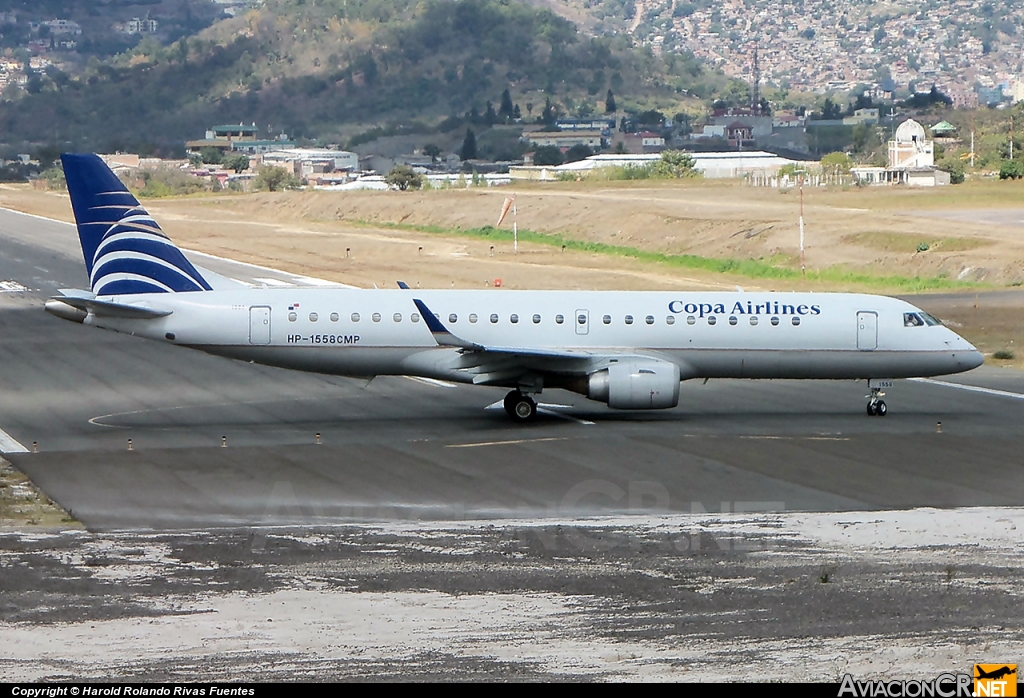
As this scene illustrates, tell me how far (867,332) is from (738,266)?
42.1 m

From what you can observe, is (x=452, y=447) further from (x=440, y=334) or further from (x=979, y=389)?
(x=979, y=389)

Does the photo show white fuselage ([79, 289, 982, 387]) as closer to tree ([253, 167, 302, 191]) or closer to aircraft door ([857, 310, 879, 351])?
aircraft door ([857, 310, 879, 351])

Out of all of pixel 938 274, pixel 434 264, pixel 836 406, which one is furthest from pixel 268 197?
pixel 836 406

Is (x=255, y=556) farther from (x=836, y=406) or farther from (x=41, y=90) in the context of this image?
(x=41, y=90)

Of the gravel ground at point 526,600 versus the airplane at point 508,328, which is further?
the airplane at point 508,328

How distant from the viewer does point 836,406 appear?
36656mm

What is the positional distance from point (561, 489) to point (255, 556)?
299 inches

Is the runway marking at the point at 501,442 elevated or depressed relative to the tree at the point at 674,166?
depressed

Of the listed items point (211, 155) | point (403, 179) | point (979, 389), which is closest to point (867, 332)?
point (979, 389)

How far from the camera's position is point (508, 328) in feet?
112

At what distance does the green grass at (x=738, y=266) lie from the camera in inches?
2675

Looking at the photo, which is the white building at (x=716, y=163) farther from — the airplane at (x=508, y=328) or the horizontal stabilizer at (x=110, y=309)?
the horizontal stabilizer at (x=110, y=309)

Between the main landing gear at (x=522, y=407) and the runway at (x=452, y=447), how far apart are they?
0.40 meters

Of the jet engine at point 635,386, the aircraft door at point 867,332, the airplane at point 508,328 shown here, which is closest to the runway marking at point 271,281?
the airplane at point 508,328
